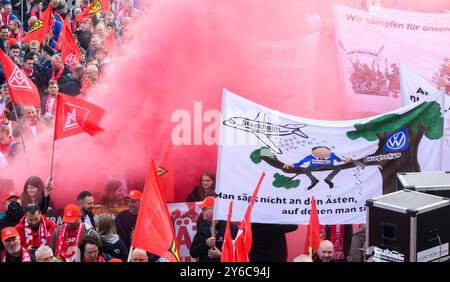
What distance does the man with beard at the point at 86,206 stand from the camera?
6359mm

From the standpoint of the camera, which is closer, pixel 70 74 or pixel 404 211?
pixel 404 211

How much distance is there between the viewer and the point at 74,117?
6410mm

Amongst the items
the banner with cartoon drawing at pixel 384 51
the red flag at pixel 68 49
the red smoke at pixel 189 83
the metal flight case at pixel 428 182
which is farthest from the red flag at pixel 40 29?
the metal flight case at pixel 428 182

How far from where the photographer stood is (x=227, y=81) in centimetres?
753

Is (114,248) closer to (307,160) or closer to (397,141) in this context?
(307,160)

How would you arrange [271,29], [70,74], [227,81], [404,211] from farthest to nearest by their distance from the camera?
[70,74] < [271,29] < [227,81] < [404,211]

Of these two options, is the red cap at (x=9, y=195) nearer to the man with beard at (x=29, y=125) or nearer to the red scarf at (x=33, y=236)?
the red scarf at (x=33, y=236)

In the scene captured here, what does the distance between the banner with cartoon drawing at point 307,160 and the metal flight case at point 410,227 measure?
38.4 inches

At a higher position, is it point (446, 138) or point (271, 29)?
point (271, 29)

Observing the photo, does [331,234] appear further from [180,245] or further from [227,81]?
[227,81]

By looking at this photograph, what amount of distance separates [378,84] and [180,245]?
8.81ft

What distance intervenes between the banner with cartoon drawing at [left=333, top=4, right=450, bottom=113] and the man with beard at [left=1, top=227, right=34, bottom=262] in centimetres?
355

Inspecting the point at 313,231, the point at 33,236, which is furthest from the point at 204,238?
the point at 33,236

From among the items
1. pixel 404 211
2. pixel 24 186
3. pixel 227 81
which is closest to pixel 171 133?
pixel 227 81
